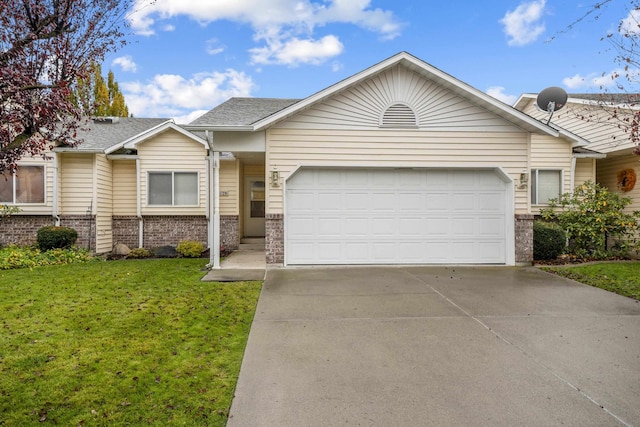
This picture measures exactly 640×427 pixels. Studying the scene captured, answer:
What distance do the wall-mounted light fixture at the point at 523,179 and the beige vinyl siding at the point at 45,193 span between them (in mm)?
13426

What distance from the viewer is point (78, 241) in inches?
461

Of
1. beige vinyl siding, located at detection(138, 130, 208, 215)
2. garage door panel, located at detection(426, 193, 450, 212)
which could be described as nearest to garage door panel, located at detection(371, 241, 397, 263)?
garage door panel, located at detection(426, 193, 450, 212)

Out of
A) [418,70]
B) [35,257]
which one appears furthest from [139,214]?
[418,70]

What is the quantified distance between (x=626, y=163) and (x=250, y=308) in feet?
44.9

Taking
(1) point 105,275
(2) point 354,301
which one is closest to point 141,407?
(2) point 354,301

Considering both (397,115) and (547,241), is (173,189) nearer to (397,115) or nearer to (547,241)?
(397,115)

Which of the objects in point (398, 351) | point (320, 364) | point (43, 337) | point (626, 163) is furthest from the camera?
point (626, 163)

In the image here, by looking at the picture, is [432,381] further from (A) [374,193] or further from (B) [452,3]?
(B) [452,3]

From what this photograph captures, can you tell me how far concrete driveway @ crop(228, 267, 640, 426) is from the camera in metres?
3.10

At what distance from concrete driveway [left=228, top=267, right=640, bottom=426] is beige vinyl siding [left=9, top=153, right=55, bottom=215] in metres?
8.76

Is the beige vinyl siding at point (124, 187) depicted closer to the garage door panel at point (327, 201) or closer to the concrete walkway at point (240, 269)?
the concrete walkway at point (240, 269)

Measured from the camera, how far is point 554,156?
12.4 m

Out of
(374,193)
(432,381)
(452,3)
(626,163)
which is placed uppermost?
(452,3)

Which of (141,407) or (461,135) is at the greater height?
(461,135)
